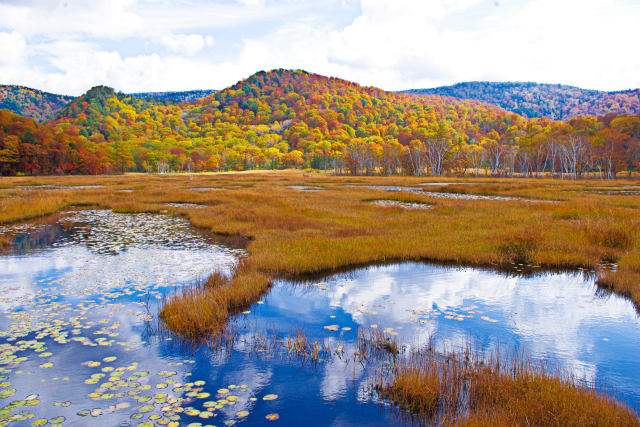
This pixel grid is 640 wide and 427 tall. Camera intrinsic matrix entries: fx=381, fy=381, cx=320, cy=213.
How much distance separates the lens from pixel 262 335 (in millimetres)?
8648

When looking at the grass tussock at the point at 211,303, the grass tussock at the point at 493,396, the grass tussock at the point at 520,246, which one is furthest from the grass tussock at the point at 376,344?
the grass tussock at the point at 520,246

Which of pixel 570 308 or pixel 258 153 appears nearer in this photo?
pixel 570 308

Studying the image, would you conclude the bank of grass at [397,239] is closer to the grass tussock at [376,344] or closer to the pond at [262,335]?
the pond at [262,335]

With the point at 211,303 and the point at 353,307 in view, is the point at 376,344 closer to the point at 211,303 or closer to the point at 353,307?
the point at 353,307

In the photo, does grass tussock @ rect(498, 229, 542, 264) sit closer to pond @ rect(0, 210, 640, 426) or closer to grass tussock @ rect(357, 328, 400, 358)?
pond @ rect(0, 210, 640, 426)

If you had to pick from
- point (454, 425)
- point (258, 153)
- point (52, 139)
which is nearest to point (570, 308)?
point (454, 425)

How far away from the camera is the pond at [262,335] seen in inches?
235

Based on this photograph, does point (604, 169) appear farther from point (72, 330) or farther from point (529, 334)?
point (72, 330)

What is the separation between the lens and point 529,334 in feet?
28.3

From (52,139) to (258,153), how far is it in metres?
83.8

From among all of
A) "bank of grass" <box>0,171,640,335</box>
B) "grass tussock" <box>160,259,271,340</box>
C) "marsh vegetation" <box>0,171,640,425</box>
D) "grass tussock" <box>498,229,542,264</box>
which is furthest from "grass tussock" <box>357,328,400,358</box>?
"grass tussock" <box>498,229,542,264</box>

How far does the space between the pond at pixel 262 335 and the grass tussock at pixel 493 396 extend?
565mm

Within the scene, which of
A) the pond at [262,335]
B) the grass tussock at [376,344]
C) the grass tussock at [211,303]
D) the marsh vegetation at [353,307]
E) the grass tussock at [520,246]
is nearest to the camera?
the pond at [262,335]

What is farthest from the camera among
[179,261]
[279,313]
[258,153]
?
[258,153]
